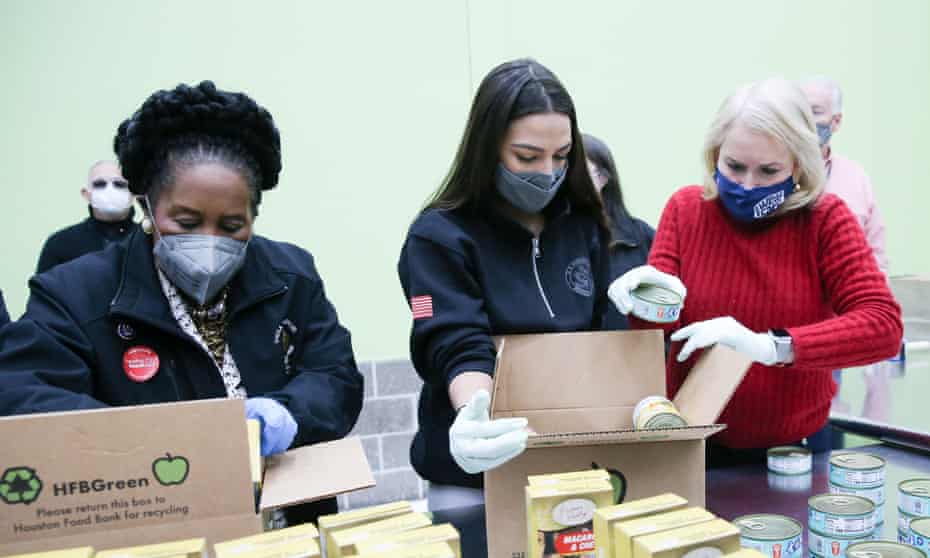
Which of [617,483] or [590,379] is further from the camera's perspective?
[590,379]

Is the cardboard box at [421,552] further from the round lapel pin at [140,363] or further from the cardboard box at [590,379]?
the round lapel pin at [140,363]

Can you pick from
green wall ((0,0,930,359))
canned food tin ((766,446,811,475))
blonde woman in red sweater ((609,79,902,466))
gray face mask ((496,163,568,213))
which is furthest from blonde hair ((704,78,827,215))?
green wall ((0,0,930,359))

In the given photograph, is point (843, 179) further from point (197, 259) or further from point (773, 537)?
point (197, 259)

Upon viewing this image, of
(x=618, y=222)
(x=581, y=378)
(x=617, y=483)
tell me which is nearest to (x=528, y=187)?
(x=581, y=378)

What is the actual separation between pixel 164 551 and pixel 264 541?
0.12 m

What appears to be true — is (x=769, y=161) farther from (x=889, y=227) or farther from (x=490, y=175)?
(x=889, y=227)

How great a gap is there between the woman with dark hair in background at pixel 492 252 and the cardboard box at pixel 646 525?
Answer: 508mm

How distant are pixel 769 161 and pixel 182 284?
1.23 m

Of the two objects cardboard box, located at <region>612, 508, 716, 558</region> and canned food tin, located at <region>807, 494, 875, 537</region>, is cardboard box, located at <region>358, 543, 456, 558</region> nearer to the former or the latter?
cardboard box, located at <region>612, 508, 716, 558</region>

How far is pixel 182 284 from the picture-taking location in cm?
140

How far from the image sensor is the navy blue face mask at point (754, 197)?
4.98 feet

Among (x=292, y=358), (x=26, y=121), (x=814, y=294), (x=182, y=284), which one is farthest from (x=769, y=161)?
(x=26, y=121)

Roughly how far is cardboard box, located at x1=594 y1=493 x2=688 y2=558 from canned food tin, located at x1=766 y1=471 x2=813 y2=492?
0.57 m

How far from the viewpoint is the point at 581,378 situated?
4.54ft
